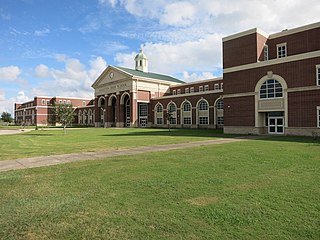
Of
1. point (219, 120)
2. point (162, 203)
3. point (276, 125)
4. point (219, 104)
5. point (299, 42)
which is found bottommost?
point (162, 203)

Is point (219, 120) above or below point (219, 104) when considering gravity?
below

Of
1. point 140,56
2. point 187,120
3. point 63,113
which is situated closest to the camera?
point 63,113

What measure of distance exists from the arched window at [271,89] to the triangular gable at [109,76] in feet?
135

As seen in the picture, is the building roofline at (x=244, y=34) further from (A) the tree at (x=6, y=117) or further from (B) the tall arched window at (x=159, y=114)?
(A) the tree at (x=6, y=117)

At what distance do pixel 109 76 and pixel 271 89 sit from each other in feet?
175

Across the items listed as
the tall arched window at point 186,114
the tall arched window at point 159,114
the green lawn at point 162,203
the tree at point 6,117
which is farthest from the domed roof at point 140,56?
the green lawn at point 162,203

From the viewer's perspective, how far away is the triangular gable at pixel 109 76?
7018cm

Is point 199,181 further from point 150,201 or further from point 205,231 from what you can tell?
point 205,231

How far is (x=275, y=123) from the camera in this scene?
31.6m

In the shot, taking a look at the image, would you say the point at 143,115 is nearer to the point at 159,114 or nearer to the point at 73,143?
the point at 159,114

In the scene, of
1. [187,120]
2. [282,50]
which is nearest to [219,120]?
[187,120]

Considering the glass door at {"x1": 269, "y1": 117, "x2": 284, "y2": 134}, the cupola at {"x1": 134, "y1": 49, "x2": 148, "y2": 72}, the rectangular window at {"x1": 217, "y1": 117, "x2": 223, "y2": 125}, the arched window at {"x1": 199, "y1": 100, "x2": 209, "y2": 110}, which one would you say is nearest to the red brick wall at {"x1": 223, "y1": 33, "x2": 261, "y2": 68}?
the glass door at {"x1": 269, "y1": 117, "x2": 284, "y2": 134}

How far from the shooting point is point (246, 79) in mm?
33562

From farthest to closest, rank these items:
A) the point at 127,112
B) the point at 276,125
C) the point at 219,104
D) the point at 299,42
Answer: the point at 127,112 < the point at 219,104 < the point at 299,42 < the point at 276,125
